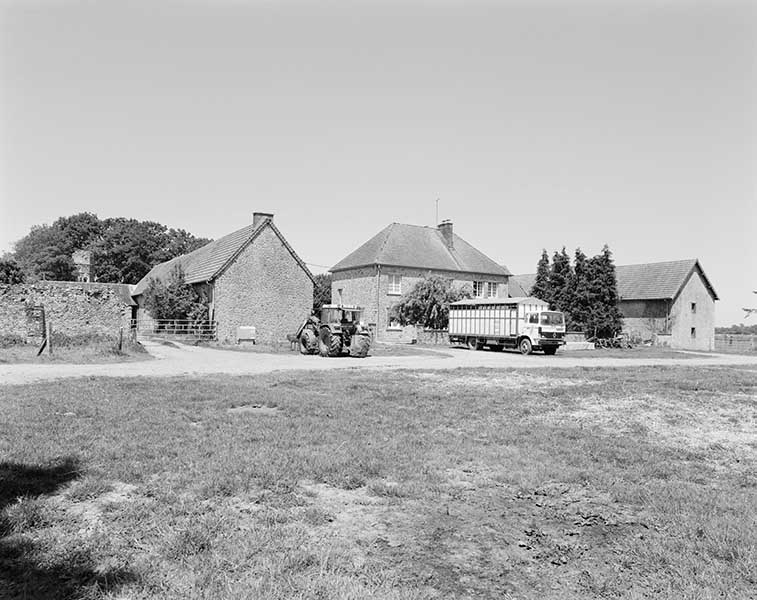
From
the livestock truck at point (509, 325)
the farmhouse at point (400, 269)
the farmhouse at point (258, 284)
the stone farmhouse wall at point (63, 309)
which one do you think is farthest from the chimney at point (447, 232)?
the stone farmhouse wall at point (63, 309)

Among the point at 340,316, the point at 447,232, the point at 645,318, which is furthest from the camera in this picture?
the point at 447,232

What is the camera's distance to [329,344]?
2511cm

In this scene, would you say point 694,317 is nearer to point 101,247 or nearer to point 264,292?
point 264,292

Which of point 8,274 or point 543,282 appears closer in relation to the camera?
point 8,274

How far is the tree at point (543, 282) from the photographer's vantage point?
4700cm

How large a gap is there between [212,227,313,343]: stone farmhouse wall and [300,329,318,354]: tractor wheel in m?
8.25

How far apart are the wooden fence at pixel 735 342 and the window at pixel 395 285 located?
29087 millimetres

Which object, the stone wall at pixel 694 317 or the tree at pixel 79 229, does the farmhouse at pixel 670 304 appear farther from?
the tree at pixel 79 229

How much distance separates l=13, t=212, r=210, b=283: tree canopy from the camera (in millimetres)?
79125

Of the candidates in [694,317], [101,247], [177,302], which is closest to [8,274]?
[177,302]

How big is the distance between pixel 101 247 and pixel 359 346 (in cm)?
6772

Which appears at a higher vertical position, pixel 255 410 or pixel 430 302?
pixel 430 302

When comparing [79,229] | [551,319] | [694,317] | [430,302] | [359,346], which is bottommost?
[359,346]

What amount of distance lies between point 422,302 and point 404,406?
3199 centimetres
